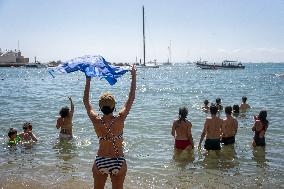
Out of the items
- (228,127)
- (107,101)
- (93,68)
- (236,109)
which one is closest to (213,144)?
(228,127)

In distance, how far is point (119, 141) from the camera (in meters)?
4.51

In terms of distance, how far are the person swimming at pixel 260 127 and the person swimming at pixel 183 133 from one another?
2.22 meters

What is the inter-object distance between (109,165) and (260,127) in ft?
21.9

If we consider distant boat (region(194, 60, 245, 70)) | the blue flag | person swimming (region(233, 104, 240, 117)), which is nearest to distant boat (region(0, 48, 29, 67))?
distant boat (region(194, 60, 245, 70))

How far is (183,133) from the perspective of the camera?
9.02 meters

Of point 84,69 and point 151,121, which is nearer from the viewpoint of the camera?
point 84,69

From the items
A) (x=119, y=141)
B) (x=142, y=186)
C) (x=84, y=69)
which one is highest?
(x=84, y=69)

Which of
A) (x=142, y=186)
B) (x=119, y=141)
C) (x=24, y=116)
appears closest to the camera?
(x=119, y=141)

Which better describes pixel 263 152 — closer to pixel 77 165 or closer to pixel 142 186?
pixel 142 186

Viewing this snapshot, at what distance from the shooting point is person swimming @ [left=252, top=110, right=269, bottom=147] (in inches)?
394

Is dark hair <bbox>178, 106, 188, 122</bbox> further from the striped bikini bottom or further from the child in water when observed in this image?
the child in water

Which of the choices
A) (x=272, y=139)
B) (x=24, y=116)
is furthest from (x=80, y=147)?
(x=24, y=116)

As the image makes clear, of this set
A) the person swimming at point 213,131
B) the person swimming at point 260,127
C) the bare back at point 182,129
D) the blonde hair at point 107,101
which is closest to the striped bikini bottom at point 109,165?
the blonde hair at point 107,101

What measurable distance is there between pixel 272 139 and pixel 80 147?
6.03 m
